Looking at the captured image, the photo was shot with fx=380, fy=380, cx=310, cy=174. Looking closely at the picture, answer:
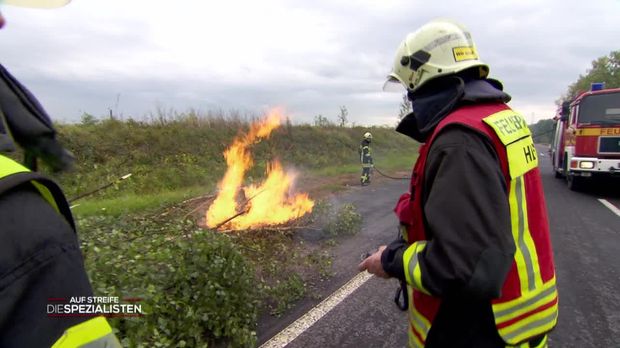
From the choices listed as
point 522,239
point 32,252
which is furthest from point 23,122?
point 522,239

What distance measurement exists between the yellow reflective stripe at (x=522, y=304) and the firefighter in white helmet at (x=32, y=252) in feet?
4.86

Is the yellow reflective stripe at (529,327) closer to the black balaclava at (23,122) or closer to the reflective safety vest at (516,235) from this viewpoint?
the reflective safety vest at (516,235)

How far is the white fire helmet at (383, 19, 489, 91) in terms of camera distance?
1893 millimetres

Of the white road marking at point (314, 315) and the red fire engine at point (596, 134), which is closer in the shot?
the white road marking at point (314, 315)

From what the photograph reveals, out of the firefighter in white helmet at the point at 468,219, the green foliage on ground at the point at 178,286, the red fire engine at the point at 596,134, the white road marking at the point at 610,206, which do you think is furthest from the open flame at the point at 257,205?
the red fire engine at the point at 596,134

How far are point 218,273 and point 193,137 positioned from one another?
14.0 metres

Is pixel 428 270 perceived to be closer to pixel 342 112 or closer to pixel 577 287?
pixel 577 287

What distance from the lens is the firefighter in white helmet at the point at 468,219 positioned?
1.47 meters

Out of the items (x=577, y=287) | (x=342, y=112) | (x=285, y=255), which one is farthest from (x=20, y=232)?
(x=342, y=112)

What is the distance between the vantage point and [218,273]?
12.0 ft

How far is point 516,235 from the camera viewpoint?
5.36ft

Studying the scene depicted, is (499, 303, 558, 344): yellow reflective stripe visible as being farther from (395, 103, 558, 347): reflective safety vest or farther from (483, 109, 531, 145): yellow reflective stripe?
(483, 109, 531, 145): yellow reflective stripe

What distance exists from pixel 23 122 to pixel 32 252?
28cm

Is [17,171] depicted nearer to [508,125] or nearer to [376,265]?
[376,265]
